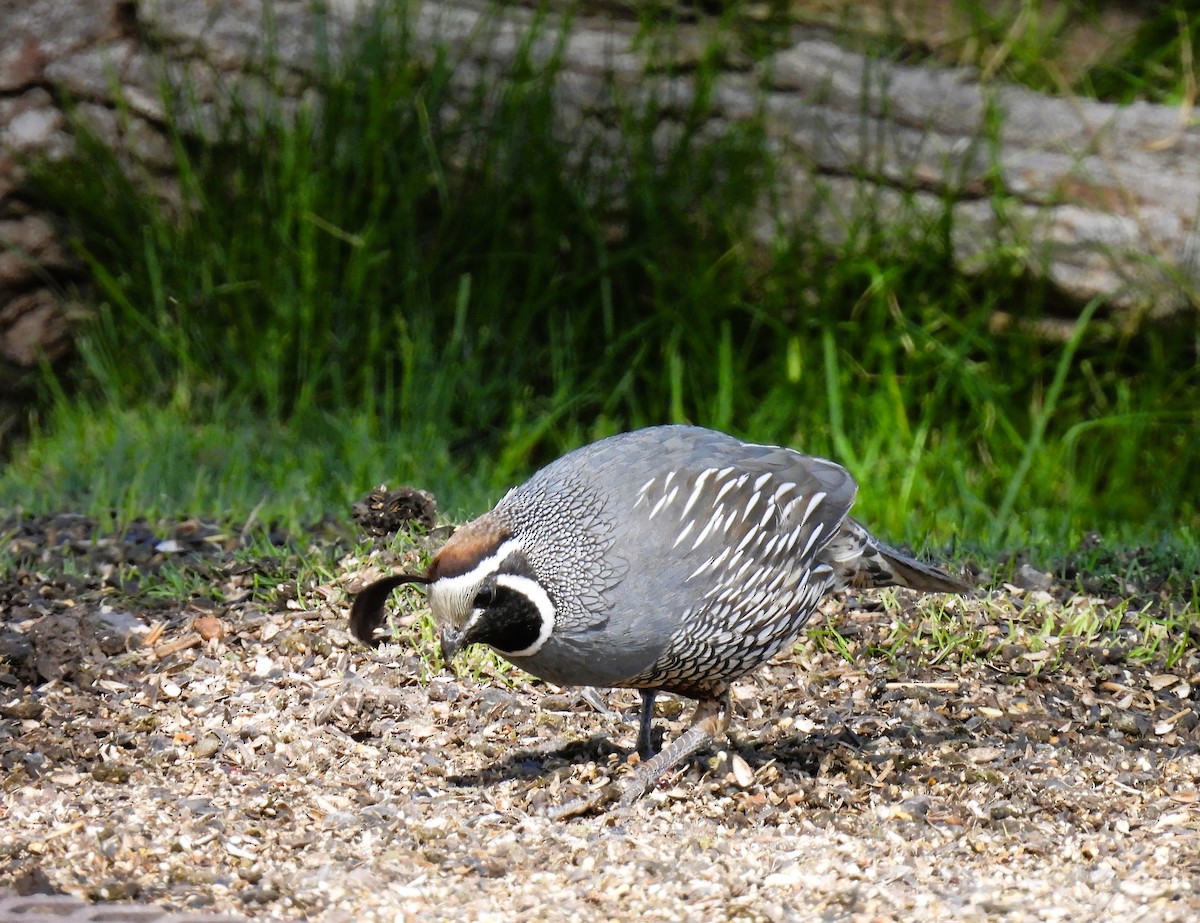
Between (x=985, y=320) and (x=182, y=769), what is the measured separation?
12.0 feet

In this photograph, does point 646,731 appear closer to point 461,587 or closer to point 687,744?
point 687,744

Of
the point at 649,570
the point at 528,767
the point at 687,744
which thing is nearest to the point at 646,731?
the point at 687,744

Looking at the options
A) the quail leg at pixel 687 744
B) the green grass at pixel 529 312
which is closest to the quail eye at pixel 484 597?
the quail leg at pixel 687 744

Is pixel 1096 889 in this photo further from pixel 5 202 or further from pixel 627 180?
pixel 5 202

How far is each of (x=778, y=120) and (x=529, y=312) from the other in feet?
4.00

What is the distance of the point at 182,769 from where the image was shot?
11.5 feet

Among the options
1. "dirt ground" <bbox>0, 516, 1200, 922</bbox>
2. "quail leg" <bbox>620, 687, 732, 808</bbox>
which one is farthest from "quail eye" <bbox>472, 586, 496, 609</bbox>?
"quail leg" <bbox>620, 687, 732, 808</bbox>

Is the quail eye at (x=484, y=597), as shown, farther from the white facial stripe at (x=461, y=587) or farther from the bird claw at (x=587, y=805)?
the bird claw at (x=587, y=805)

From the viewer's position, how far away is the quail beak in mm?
3120

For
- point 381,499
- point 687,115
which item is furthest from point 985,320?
point 381,499

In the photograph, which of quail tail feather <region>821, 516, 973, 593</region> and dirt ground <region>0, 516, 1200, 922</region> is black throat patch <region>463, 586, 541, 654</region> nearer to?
dirt ground <region>0, 516, 1200, 922</region>

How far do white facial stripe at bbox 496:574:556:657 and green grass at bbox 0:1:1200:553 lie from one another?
7.99ft

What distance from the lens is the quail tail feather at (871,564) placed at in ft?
12.4

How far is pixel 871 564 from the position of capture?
380 cm
